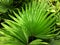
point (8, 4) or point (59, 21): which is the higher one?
point (8, 4)

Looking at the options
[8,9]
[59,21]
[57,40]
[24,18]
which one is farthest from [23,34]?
[8,9]

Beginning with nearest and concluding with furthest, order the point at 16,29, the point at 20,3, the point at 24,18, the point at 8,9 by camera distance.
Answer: the point at 16,29
the point at 24,18
the point at 8,9
the point at 20,3

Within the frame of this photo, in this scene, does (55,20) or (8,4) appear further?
(8,4)

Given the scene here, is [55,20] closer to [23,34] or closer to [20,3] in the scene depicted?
[23,34]

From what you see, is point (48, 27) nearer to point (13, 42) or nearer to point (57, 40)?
point (57, 40)

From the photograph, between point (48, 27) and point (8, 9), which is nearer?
point (48, 27)

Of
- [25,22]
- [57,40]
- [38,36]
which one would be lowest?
[57,40]

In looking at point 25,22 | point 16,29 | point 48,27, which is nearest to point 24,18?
point 25,22

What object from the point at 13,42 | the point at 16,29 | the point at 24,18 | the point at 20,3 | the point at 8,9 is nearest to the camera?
the point at 13,42

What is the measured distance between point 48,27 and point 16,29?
0.36 metres

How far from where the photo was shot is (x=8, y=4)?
2186 millimetres

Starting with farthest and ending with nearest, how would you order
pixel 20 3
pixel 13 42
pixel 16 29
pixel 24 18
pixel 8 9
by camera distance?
pixel 20 3, pixel 8 9, pixel 24 18, pixel 16 29, pixel 13 42

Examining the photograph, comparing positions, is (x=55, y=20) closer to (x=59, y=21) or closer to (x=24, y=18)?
(x=59, y=21)

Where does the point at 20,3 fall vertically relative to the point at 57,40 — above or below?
above
